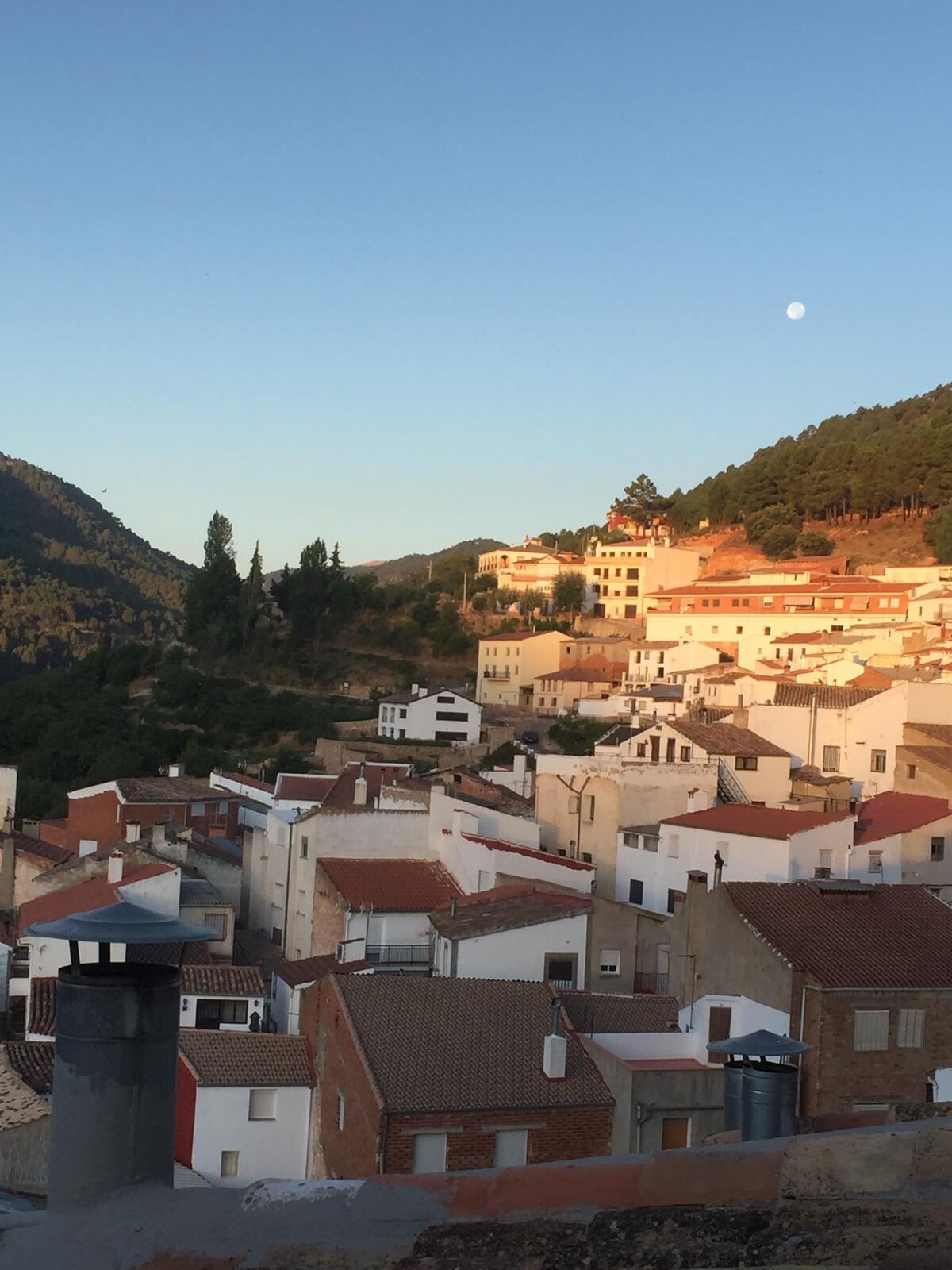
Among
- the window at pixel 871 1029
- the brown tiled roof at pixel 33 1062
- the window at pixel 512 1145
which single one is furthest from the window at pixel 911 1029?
the brown tiled roof at pixel 33 1062

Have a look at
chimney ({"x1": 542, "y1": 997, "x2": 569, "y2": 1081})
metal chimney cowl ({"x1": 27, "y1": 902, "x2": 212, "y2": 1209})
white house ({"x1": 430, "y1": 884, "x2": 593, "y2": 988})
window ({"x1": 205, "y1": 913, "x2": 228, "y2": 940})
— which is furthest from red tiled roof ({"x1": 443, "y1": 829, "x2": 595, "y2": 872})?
metal chimney cowl ({"x1": 27, "y1": 902, "x2": 212, "y2": 1209})

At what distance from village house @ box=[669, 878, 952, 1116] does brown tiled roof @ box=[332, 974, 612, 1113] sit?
1.85m

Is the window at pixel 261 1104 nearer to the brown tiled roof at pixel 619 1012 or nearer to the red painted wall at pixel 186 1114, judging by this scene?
the red painted wall at pixel 186 1114

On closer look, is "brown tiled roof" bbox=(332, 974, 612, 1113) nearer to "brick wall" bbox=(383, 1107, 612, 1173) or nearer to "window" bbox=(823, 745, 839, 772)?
"brick wall" bbox=(383, 1107, 612, 1173)

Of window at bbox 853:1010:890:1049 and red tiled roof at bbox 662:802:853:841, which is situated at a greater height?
red tiled roof at bbox 662:802:853:841

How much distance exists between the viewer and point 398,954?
22.3 metres

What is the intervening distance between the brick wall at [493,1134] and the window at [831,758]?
65.4 feet

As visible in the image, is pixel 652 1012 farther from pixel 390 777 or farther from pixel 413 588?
pixel 413 588

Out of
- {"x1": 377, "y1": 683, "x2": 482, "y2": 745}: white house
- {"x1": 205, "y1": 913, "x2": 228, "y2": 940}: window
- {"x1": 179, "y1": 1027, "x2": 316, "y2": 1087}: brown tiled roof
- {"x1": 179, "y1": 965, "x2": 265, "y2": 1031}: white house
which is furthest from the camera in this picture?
{"x1": 377, "y1": 683, "x2": 482, "y2": 745}: white house

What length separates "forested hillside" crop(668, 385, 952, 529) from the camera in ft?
246

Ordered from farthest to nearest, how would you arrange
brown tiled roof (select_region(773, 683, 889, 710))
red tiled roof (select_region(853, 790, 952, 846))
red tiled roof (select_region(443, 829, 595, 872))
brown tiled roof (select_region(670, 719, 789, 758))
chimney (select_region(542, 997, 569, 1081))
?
brown tiled roof (select_region(773, 683, 889, 710)) → brown tiled roof (select_region(670, 719, 789, 758)) → red tiled roof (select_region(853, 790, 952, 846)) → red tiled roof (select_region(443, 829, 595, 872)) → chimney (select_region(542, 997, 569, 1081))

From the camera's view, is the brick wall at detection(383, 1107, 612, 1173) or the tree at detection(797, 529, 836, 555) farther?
the tree at detection(797, 529, 836, 555)

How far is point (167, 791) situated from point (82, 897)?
438 inches

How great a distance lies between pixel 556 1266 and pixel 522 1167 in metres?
0.29
